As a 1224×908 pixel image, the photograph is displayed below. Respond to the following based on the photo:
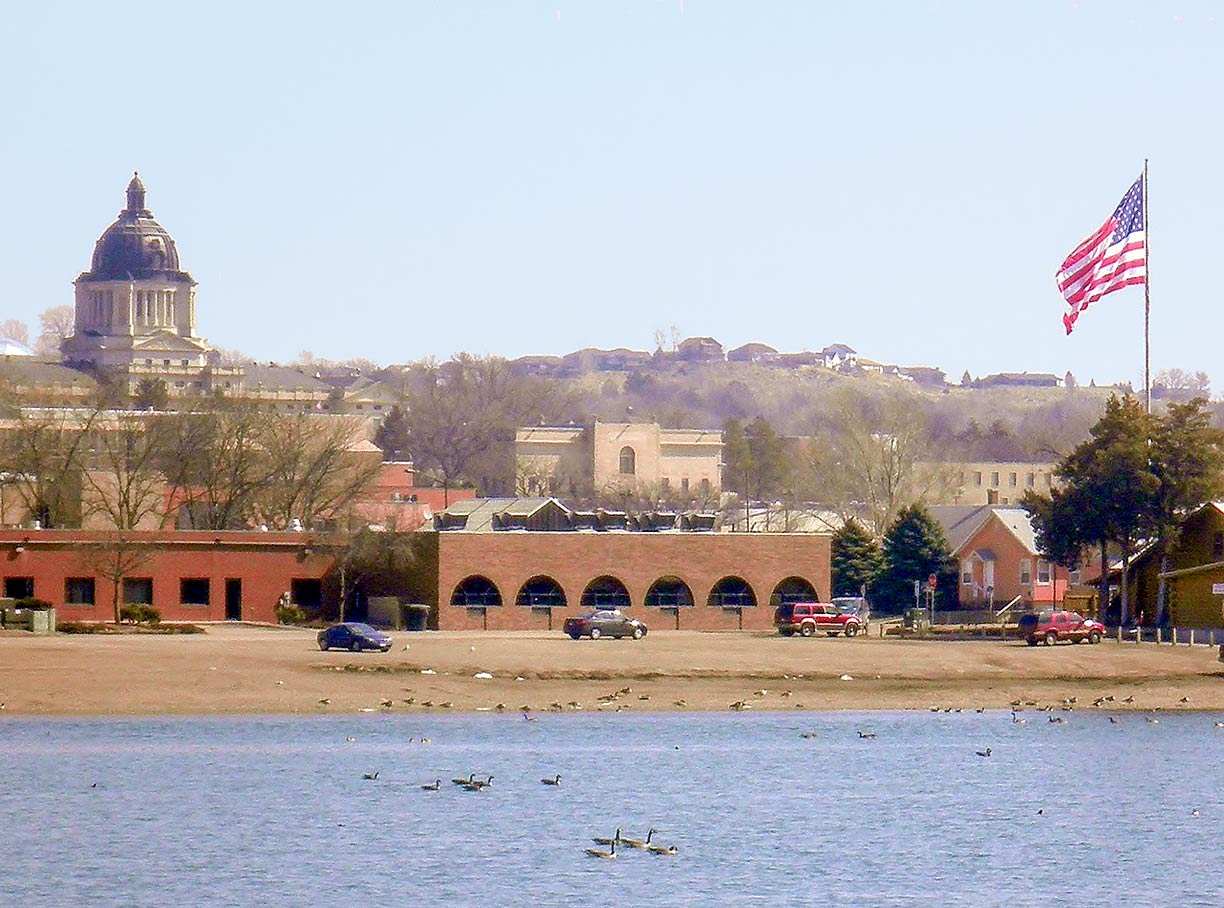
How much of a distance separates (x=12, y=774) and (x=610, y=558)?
43.3 m

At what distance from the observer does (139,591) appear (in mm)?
85812

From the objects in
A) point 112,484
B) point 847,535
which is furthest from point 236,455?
point 847,535

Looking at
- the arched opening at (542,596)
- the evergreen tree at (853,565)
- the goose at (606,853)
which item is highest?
the evergreen tree at (853,565)

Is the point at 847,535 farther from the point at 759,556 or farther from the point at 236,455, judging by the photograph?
the point at 236,455

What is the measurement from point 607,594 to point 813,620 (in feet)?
31.0

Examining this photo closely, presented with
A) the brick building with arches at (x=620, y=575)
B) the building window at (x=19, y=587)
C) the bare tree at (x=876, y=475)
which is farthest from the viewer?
the bare tree at (x=876, y=475)

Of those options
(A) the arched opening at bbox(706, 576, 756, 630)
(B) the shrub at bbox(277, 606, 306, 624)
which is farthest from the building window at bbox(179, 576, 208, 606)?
(A) the arched opening at bbox(706, 576, 756, 630)

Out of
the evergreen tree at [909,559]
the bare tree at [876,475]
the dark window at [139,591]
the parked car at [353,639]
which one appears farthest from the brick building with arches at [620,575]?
the bare tree at [876,475]

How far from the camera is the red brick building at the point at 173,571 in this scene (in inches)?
3300

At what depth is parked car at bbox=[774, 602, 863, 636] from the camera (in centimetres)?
8444

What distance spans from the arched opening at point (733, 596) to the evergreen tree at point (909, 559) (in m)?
12.3

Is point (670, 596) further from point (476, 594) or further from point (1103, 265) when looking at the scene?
point (1103, 265)

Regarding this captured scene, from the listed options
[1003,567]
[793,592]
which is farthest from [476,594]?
[1003,567]

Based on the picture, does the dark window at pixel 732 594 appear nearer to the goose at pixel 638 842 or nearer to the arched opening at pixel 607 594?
the arched opening at pixel 607 594
